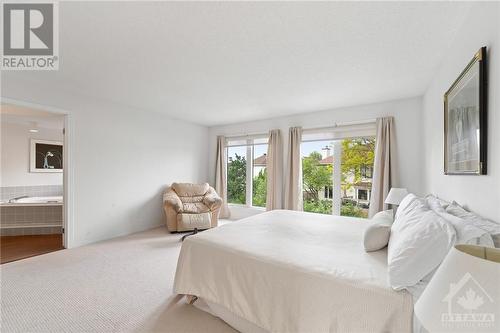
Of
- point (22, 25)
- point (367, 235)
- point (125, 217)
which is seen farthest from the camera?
point (125, 217)

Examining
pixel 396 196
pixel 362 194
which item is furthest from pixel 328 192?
pixel 396 196

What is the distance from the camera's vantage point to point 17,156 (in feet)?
15.5

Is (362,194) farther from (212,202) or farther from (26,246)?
(26,246)

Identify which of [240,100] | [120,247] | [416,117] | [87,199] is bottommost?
[120,247]

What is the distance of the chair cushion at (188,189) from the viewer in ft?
15.9

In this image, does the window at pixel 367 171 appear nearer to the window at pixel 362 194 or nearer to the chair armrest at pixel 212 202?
the window at pixel 362 194

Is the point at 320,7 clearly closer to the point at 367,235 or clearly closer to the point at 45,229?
the point at 367,235

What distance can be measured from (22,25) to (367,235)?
11.1 ft

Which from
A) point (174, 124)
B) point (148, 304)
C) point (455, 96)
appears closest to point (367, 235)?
point (455, 96)

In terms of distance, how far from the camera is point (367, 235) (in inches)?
67.0

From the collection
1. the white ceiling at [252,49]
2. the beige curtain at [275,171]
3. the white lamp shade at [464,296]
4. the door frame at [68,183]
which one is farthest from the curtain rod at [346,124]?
the door frame at [68,183]

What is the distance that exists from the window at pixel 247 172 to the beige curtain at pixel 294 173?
818mm

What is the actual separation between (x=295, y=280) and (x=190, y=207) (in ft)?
11.7

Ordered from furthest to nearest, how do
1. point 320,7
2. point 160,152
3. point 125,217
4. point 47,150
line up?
1. point 47,150
2. point 160,152
3. point 125,217
4. point 320,7
